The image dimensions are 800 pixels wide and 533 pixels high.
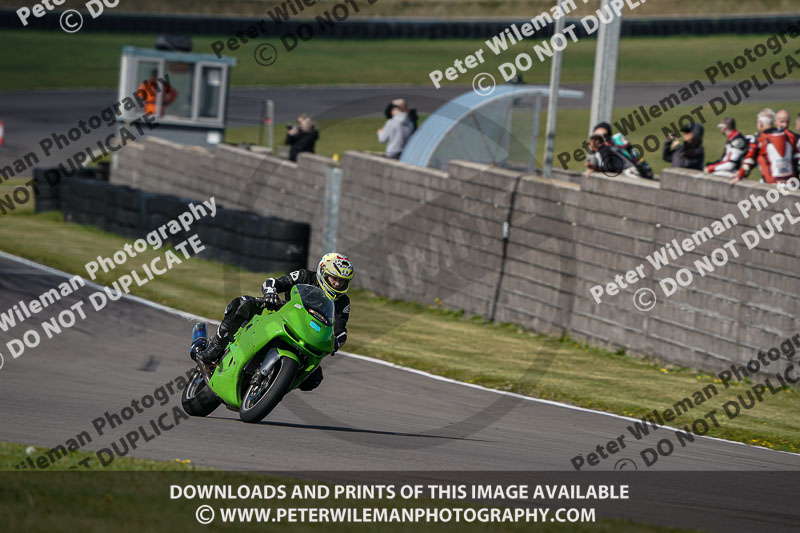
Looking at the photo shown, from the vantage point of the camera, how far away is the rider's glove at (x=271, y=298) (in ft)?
29.8

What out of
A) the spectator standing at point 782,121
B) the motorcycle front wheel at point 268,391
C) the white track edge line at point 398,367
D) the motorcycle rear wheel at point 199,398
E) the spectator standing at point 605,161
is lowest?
the white track edge line at point 398,367

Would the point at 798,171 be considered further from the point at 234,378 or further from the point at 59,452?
the point at 59,452

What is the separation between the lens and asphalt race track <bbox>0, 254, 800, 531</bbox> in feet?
Result: 25.4

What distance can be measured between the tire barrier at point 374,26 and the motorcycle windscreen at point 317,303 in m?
39.5

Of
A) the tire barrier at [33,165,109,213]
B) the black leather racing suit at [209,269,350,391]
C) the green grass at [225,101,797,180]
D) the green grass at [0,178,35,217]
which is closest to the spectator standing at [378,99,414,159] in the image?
the green grass at [225,101,797,180]

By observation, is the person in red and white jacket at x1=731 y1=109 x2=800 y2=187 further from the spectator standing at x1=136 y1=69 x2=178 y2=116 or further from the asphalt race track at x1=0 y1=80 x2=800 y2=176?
the asphalt race track at x1=0 y1=80 x2=800 y2=176

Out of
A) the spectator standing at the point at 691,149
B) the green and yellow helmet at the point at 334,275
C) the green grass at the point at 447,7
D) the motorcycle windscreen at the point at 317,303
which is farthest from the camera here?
the green grass at the point at 447,7

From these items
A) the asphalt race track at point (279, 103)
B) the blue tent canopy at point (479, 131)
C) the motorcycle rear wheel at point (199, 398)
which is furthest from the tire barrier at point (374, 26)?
the motorcycle rear wheel at point (199, 398)

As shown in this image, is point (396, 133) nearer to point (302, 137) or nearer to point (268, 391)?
point (302, 137)

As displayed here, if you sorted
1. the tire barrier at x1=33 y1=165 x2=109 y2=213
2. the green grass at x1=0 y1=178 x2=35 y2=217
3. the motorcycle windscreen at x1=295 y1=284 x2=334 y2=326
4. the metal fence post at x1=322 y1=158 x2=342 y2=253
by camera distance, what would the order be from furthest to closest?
the green grass at x1=0 y1=178 x2=35 y2=217 → the tire barrier at x1=33 y1=165 x2=109 y2=213 → the metal fence post at x1=322 y1=158 x2=342 y2=253 → the motorcycle windscreen at x1=295 y1=284 x2=334 y2=326

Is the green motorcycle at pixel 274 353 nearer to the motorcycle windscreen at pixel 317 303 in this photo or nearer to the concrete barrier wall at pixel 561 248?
the motorcycle windscreen at pixel 317 303

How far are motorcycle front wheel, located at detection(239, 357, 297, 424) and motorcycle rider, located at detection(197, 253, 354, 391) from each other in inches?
16.7

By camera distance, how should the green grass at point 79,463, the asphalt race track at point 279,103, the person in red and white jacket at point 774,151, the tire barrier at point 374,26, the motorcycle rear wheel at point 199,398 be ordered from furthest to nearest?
the tire barrier at point 374,26, the asphalt race track at point 279,103, the person in red and white jacket at point 774,151, the motorcycle rear wheel at point 199,398, the green grass at point 79,463

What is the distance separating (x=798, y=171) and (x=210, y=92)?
61.0ft
